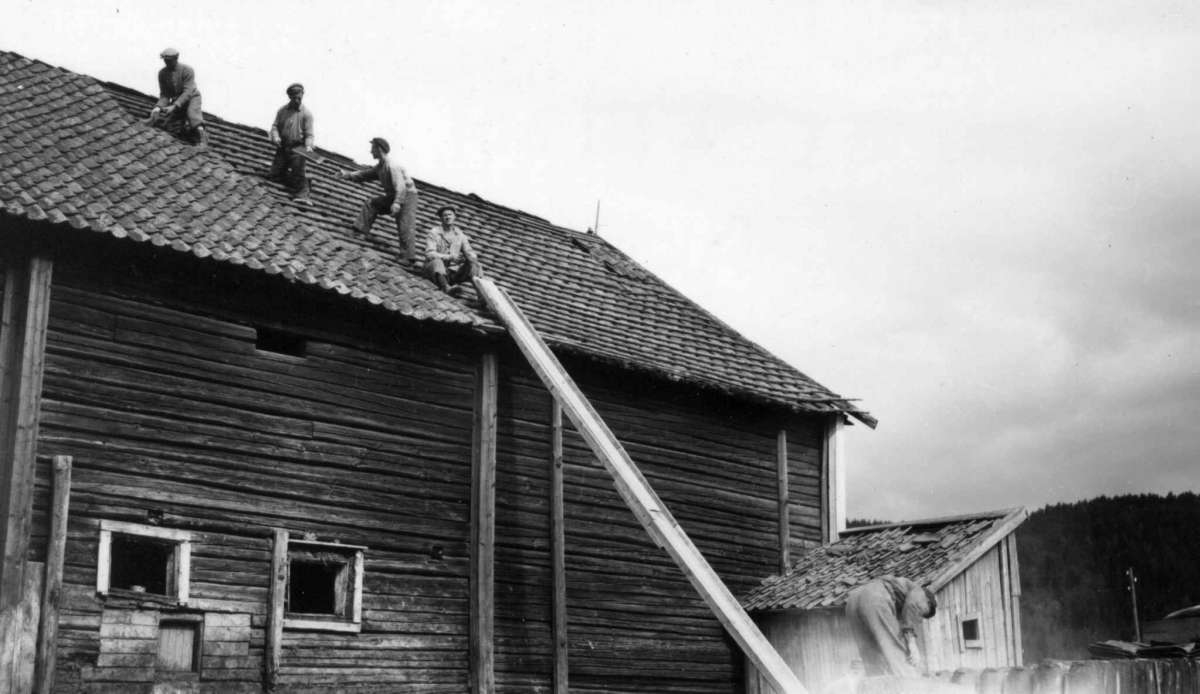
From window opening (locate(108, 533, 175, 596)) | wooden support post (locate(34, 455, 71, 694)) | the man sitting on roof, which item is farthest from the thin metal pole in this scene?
wooden support post (locate(34, 455, 71, 694))

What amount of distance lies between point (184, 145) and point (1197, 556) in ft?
136

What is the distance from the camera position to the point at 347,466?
13.4m

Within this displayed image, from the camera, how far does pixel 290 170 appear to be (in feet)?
53.7

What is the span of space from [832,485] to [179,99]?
9.85m

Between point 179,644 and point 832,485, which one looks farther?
point 832,485

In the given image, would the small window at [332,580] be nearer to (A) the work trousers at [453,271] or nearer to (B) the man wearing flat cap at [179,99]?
(A) the work trousers at [453,271]

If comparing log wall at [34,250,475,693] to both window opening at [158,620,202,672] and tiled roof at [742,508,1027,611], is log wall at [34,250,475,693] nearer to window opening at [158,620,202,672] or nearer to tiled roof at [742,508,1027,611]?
window opening at [158,620,202,672]

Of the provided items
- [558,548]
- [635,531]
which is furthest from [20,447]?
[635,531]

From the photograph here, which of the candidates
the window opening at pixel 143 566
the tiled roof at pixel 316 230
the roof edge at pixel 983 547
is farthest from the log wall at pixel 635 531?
the window opening at pixel 143 566

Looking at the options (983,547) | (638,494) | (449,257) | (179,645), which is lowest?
(179,645)

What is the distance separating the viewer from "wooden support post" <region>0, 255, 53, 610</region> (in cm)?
1085

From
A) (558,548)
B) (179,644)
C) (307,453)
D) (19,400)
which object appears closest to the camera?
(19,400)

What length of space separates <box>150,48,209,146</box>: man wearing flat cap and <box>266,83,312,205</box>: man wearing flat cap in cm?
88

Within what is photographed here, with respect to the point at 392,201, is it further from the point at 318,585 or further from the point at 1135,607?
the point at 1135,607
